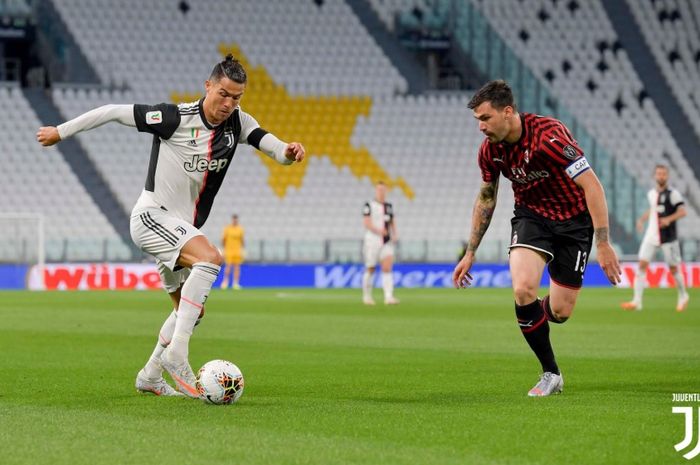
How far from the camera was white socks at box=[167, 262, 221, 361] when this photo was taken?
7930mm

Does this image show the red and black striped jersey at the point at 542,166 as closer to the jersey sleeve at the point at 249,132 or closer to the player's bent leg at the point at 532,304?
the player's bent leg at the point at 532,304

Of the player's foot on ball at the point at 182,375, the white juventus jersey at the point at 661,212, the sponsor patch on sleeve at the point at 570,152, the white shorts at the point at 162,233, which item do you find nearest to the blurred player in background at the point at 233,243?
the white juventus jersey at the point at 661,212

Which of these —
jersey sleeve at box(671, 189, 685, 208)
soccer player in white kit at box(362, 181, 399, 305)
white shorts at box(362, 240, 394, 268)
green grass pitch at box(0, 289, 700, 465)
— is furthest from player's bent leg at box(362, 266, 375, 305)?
jersey sleeve at box(671, 189, 685, 208)

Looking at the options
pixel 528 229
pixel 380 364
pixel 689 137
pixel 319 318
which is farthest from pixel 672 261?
pixel 689 137

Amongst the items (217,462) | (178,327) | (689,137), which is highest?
(689,137)

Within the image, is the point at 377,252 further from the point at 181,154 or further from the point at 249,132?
the point at 181,154

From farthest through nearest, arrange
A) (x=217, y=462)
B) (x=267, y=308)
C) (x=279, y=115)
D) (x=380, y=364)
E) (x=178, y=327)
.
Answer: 1. (x=279, y=115)
2. (x=267, y=308)
3. (x=380, y=364)
4. (x=178, y=327)
5. (x=217, y=462)

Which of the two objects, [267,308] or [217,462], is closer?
[217,462]

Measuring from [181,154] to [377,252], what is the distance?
15809 mm

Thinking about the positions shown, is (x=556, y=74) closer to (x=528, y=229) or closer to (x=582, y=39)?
(x=582, y=39)

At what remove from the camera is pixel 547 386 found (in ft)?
27.3

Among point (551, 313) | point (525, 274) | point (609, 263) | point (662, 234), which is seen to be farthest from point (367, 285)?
point (609, 263)

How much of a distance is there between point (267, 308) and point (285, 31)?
1954 centimetres

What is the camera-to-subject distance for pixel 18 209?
3294 cm
